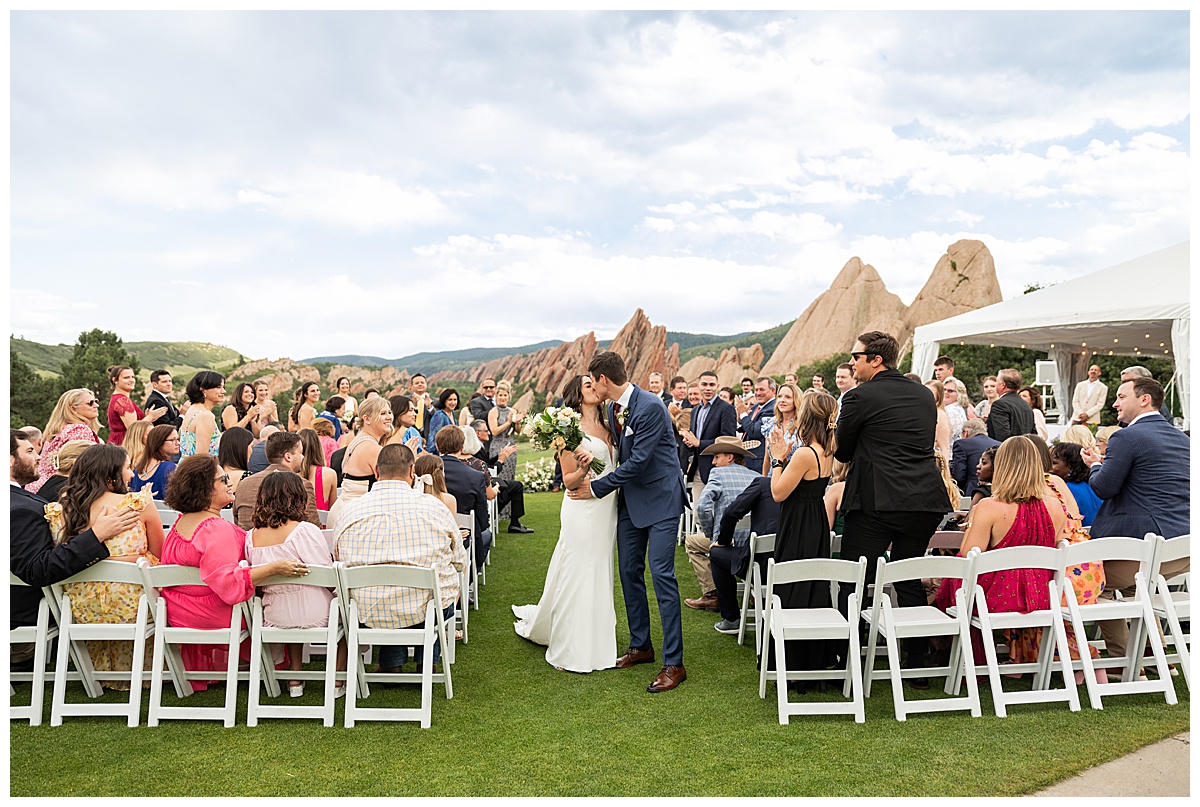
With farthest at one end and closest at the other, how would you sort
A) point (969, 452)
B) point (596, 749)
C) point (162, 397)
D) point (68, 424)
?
point (162, 397), point (969, 452), point (68, 424), point (596, 749)

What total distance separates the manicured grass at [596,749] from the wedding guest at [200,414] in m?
2.81

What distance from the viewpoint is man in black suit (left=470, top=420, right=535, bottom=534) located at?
994 centimetres

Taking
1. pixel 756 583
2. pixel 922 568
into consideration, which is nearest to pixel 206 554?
pixel 756 583

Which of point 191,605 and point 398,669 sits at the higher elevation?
point 191,605

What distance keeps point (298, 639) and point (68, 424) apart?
152 inches

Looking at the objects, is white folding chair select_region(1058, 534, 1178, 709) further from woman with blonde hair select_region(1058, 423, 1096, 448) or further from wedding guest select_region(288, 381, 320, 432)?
wedding guest select_region(288, 381, 320, 432)

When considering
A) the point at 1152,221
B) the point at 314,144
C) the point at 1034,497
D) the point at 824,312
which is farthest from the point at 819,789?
the point at 824,312

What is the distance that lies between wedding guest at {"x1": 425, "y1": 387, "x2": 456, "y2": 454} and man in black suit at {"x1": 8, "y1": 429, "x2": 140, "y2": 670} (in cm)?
536

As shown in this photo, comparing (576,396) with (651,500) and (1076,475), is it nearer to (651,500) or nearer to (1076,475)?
(651,500)

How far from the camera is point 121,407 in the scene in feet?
25.2

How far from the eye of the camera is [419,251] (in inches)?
1677

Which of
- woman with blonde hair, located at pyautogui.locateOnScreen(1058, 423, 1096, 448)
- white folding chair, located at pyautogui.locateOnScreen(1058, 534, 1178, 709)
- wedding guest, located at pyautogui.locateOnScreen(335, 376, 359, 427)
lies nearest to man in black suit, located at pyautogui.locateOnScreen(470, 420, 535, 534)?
wedding guest, located at pyautogui.locateOnScreen(335, 376, 359, 427)

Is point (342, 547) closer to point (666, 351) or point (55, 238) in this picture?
point (55, 238)

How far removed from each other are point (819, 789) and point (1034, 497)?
7.23ft
